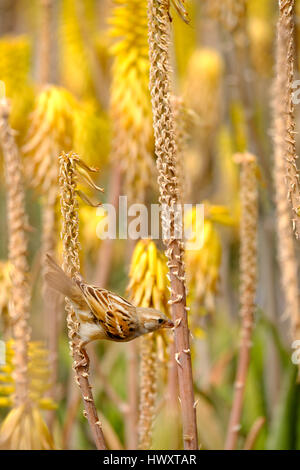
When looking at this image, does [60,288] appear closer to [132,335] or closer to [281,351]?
[132,335]

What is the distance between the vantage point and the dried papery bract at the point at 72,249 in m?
0.37

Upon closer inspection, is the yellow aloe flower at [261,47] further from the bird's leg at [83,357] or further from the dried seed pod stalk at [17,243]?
the bird's leg at [83,357]

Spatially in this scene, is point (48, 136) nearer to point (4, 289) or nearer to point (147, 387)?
point (4, 289)

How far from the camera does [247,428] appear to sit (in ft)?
2.70

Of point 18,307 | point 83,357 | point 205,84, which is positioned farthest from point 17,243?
point 205,84

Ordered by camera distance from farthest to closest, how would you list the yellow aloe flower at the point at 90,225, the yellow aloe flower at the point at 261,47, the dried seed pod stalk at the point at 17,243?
the yellow aloe flower at the point at 261,47
the yellow aloe flower at the point at 90,225
the dried seed pod stalk at the point at 17,243

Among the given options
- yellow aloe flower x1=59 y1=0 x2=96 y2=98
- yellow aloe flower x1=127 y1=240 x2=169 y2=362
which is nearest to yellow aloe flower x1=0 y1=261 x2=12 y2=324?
yellow aloe flower x1=127 y1=240 x2=169 y2=362

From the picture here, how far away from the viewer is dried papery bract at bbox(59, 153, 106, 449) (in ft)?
1.22

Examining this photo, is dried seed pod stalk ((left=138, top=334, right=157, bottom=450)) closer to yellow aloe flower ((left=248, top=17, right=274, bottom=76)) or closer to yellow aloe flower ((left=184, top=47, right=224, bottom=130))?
yellow aloe flower ((left=184, top=47, right=224, bottom=130))

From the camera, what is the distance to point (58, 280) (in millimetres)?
359

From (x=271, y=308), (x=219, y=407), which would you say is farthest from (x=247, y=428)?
(x=271, y=308)

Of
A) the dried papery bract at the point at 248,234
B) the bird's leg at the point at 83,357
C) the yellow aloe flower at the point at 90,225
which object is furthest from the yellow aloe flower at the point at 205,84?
the bird's leg at the point at 83,357

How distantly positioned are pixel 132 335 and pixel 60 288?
51mm

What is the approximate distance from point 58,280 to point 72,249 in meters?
0.02
